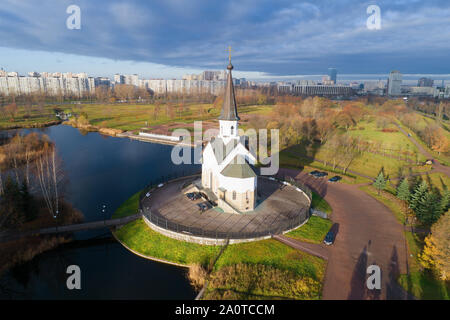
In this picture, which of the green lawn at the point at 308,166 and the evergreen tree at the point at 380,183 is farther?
the green lawn at the point at 308,166

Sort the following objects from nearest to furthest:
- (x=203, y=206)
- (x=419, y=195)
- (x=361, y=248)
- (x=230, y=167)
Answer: (x=361, y=248) → (x=203, y=206) → (x=230, y=167) → (x=419, y=195)

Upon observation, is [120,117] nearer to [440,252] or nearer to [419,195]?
[419,195]

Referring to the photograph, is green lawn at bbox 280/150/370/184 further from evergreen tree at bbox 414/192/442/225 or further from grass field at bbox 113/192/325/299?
grass field at bbox 113/192/325/299

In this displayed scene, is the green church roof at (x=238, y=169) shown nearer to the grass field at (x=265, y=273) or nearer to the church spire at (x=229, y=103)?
the church spire at (x=229, y=103)

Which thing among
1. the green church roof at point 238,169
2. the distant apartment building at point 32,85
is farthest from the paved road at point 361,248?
the distant apartment building at point 32,85

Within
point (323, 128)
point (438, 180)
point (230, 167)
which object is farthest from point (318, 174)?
point (323, 128)

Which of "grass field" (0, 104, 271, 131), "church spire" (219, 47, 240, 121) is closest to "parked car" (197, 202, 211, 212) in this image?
"church spire" (219, 47, 240, 121)
